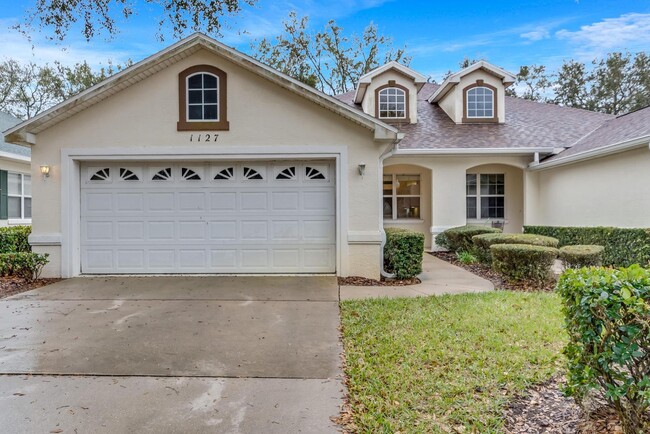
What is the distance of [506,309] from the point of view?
5777mm

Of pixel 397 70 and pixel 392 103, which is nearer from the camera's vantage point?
pixel 397 70

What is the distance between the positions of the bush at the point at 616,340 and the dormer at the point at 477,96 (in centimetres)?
1289

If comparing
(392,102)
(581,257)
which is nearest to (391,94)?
(392,102)

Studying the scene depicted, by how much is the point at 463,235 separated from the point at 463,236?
0.11 ft

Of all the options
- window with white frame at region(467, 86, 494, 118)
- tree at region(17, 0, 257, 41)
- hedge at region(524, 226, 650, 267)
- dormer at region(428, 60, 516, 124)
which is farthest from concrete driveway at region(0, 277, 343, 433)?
window with white frame at region(467, 86, 494, 118)

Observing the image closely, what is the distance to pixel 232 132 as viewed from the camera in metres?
8.42

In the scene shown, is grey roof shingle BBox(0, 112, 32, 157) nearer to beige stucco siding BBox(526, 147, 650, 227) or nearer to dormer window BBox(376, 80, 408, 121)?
dormer window BBox(376, 80, 408, 121)

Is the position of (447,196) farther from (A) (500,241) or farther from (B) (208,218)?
(B) (208,218)

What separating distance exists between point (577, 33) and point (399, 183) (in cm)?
1015

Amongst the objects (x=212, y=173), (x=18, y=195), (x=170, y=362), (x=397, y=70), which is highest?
(x=397, y=70)

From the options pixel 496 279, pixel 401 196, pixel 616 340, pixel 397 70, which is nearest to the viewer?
pixel 616 340

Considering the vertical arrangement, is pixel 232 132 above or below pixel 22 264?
above

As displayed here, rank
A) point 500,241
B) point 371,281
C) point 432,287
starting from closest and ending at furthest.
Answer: point 432,287 < point 371,281 < point 500,241

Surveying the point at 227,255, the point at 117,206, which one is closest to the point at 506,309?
the point at 227,255
